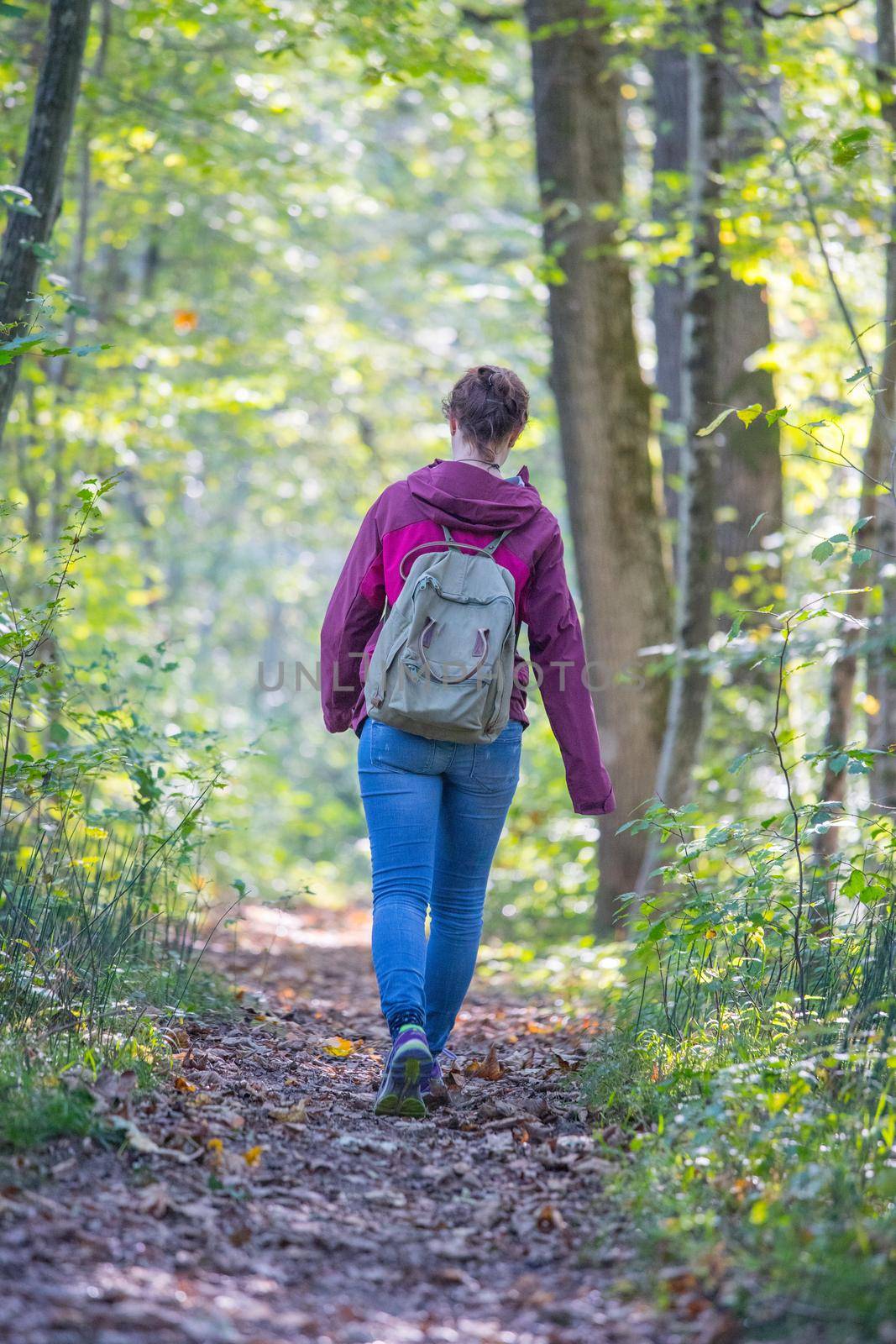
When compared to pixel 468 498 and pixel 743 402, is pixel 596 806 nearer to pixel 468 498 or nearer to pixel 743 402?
pixel 468 498

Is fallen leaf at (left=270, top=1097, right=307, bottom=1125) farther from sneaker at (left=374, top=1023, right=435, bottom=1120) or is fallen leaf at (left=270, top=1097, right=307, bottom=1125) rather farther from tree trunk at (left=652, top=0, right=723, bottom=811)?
tree trunk at (left=652, top=0, right=723, bottom=811)

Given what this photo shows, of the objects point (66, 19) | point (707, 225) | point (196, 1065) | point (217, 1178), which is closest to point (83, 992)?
point (196, 1065)

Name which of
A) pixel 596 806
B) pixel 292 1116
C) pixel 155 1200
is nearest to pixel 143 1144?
pixel 155 1200

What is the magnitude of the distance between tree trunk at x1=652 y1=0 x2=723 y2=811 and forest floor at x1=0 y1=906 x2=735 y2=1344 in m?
2.81

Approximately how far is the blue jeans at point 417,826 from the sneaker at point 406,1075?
0.06 meters

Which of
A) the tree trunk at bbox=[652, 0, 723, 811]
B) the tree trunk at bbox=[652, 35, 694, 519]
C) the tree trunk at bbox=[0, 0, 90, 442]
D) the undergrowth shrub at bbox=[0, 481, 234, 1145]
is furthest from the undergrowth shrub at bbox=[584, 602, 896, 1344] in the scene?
the tree trunk at bbox=[652, 35, 694, 519]

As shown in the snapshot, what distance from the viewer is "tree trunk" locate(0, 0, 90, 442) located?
4.74 m

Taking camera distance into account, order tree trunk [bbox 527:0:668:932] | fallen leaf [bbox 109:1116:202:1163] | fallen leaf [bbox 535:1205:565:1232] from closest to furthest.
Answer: fallen leaf [bbox 535:1205:565:1232] < fallen leaf [bbox 109:1116:202:1163] < tree trunk [bbox 527:0:668:932]

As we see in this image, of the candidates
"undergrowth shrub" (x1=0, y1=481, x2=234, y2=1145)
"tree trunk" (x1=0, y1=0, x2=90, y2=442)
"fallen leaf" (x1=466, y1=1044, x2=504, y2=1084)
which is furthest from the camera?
"tree trunk" (x1=0, y1=0, x2=90, y2=442)

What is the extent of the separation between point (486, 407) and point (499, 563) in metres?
0.45

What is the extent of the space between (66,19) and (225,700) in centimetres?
1705

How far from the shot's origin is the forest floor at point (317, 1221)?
89.6 inches

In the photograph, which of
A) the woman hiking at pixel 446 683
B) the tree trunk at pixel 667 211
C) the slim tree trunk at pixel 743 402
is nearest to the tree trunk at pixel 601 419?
the slim tree trunk at pixel 743 402

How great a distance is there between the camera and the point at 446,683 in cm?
332
